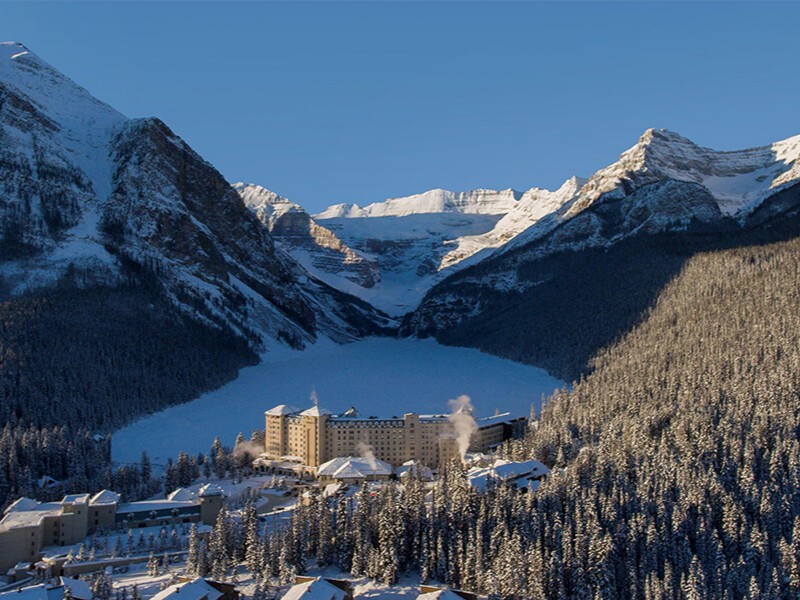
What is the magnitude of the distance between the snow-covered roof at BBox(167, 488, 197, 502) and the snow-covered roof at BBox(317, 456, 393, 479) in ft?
53.9

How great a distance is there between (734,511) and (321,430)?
2197 inches

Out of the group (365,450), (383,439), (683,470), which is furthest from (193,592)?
(383,439)

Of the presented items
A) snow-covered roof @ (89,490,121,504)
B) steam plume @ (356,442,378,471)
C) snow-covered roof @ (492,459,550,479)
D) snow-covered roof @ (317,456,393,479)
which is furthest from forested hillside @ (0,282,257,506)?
snow-covered roof @ (492,459,550,479)

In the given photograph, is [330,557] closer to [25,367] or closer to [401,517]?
[401,517]

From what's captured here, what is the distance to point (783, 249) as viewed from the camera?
184 meters

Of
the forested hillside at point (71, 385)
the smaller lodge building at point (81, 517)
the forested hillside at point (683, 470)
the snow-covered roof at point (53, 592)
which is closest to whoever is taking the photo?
the snow-covered roof at point (53, 592)

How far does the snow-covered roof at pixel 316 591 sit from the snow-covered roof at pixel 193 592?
5.68 m

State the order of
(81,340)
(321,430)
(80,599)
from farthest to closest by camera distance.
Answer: (81,340) < (321,430) < (80,599)

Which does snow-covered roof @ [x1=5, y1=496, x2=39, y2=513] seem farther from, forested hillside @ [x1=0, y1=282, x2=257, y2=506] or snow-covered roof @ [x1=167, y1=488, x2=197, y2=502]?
snow-covered roof @ [x1=167, y1=488, x2=197, y2=502]

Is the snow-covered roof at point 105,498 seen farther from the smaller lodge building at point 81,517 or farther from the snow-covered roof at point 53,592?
the snow-covered roof at point 53,592

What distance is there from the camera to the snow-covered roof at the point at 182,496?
93.8 m

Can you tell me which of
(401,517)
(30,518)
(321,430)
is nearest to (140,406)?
(321,430)

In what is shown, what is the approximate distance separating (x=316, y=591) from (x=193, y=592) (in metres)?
9.35

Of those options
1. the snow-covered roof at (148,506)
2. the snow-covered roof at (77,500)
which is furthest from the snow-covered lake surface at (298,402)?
the snow-covered roof at (77,500)
